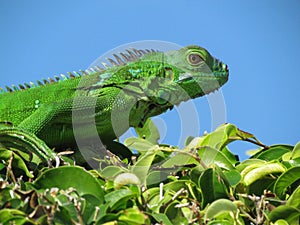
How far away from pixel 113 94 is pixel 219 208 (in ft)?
10.6

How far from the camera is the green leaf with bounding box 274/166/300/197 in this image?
132 inches

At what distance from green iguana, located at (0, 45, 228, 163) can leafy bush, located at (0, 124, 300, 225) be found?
5.72 feet

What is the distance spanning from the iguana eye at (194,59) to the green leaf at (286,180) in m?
2.96

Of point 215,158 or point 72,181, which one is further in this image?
point 215,158

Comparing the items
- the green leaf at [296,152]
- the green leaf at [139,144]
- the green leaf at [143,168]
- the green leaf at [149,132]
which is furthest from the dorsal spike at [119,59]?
the green leaf at [296,152]

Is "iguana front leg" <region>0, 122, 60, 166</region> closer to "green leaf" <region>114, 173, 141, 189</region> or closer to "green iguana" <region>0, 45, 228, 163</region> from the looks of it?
"green leaf" <region>114, 173, 141, 189</region>

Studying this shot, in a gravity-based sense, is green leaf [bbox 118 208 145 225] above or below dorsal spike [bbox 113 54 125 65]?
below

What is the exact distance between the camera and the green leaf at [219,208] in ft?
9.98

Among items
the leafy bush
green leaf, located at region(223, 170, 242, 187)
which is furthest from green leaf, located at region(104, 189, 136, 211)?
green leaf, located at region(223, 170, 242, 187)

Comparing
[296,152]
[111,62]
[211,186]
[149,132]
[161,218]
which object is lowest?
[149,132]

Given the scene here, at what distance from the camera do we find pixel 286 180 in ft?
11.2

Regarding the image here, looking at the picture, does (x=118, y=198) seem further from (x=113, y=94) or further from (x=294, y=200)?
(x=113, y=94)

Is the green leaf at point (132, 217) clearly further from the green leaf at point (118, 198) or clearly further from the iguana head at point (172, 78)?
the iguana head at point (172, 78)

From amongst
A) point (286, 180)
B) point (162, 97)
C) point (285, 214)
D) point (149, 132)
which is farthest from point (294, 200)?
point (162, 97)
